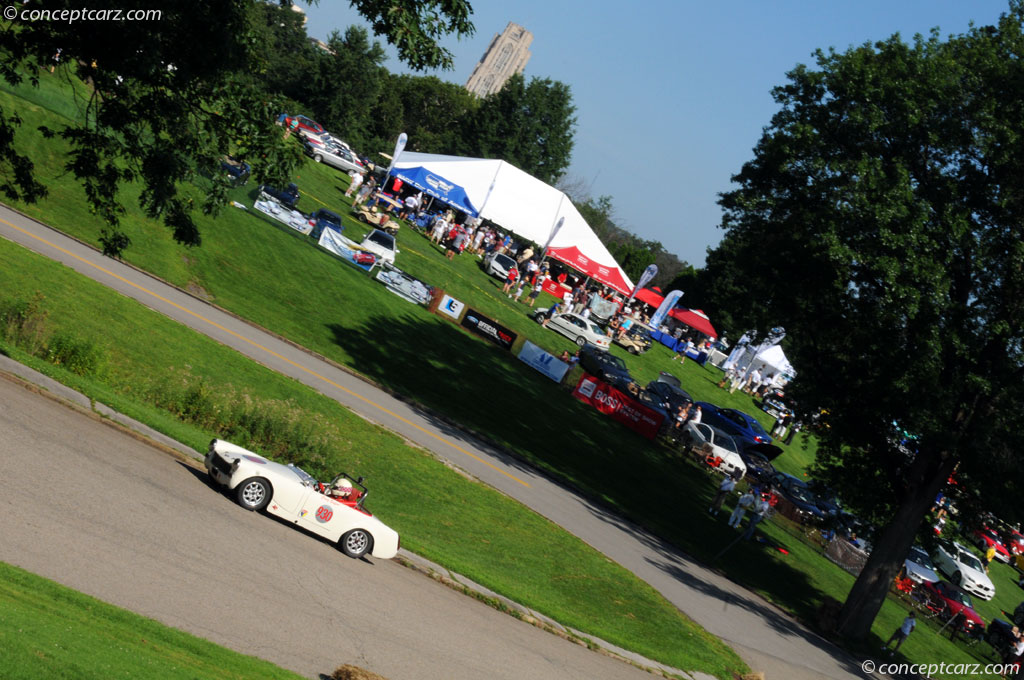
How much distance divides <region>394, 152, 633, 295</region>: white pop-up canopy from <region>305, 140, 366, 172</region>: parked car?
7157 millimetres

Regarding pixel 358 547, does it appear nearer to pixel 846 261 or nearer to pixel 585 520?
pixel 585 520

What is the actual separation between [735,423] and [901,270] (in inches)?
966

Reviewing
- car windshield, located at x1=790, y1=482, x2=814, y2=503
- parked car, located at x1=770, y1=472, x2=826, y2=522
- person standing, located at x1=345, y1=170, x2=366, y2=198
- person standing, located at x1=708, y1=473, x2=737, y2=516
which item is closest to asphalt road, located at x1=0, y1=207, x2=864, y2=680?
person standing, located at x1=708, y1=473, x2=737, y2=516


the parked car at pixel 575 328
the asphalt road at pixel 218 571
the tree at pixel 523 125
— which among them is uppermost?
the tree at pixel 523 125

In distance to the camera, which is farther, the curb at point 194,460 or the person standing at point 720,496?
the person standing at point 720,496

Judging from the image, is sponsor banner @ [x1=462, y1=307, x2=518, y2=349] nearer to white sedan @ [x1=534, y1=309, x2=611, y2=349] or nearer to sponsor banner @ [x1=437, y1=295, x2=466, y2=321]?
sponsor banner @ [x1=437, y1=295, x2=466, y2=321]

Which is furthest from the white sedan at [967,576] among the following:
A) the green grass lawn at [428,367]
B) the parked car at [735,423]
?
the parked car at [735,423]

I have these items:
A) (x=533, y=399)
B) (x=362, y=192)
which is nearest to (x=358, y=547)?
(x=533, y=399)

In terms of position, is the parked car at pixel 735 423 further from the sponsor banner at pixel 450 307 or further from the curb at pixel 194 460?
the curb at pixel 194 460

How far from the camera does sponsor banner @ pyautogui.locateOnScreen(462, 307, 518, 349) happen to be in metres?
38.7

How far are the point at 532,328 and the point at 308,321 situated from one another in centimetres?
1695

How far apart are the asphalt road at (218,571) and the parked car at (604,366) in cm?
2495

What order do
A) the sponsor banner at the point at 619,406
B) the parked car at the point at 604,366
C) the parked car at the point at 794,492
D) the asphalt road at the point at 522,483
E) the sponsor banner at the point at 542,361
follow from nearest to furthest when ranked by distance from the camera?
the asphalt road at the point at 522,483
the sponsor banner at the point at 619,406
the parked car at the point at 794,492
the sponsor banner at the point at 542,361
the parked car at the point at 604,366

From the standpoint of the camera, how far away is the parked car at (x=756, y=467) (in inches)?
1545
